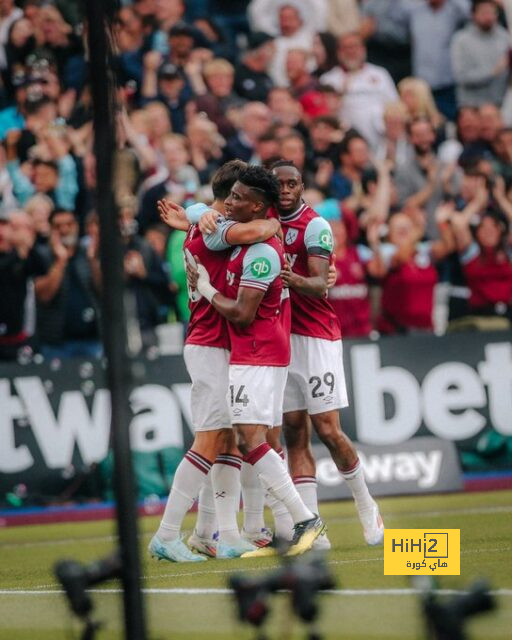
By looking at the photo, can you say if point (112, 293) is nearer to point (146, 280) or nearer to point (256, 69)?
point (146, 280)

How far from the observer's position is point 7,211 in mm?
16750

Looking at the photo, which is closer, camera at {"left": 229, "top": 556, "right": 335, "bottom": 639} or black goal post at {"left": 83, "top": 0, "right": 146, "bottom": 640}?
black goal post at {"left": 83, "top": 0, "right": 146, "bottom": 640}

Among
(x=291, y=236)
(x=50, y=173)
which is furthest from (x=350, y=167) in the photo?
(x=291, y=236)

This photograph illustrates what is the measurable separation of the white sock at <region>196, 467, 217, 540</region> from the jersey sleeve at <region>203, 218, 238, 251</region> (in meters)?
1.71

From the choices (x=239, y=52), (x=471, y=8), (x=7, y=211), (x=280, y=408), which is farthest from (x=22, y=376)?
(x=471, y=8)

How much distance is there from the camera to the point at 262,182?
32.1ft

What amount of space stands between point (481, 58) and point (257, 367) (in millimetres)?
12075

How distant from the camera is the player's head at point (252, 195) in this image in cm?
979

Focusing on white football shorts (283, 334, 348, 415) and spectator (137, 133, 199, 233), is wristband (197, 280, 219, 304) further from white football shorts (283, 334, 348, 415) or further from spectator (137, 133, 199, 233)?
spectator (137, 133, 199, 233)

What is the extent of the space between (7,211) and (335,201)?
3.89m

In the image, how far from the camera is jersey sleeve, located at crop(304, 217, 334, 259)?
10430mm

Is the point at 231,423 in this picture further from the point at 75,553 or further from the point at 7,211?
the point at 7,211

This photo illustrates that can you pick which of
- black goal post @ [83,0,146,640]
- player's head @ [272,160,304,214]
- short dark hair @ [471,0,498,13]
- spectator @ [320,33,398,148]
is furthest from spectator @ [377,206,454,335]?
black goal post @ [83,0,146,640]

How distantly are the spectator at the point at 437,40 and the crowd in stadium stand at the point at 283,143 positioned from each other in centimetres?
2
